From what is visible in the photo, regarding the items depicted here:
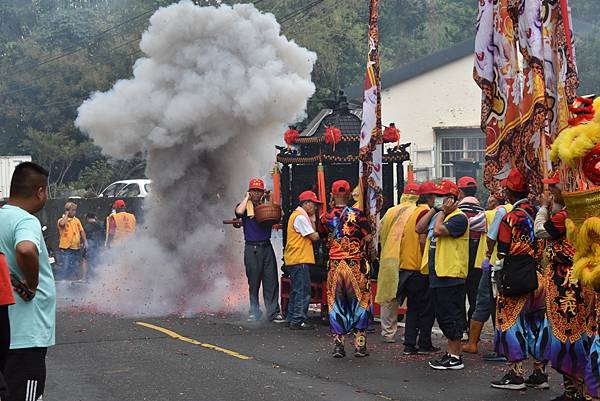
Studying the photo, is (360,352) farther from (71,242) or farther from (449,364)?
(71,242)

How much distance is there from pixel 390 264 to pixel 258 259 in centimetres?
272

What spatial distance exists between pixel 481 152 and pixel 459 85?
2.07 metres

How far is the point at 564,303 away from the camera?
23.8 ft

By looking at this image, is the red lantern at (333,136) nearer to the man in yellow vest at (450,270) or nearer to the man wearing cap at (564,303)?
the man in yellow vest at (450,270)

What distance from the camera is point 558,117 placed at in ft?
25.1

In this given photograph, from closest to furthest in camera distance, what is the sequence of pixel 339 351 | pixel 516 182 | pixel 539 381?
1. pixel 516 182
2. pixel 539 381
3. pixel 339 351

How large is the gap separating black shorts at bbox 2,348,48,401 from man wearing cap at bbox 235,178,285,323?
7.64m

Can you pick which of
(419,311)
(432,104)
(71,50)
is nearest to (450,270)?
(419,311)

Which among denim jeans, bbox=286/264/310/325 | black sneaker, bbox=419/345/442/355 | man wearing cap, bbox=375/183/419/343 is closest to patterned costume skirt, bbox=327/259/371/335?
black sneaker, bbox=419/345/442/355

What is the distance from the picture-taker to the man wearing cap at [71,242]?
19.8 meters

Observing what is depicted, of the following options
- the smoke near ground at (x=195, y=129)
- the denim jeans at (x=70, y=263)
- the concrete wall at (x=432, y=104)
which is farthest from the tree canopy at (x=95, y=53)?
the smoke near ground at (x=195, y=129)

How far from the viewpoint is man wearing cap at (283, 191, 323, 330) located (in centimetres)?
1238

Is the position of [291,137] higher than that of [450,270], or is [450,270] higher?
[291,137]

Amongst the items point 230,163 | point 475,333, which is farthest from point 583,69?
point 475,333
